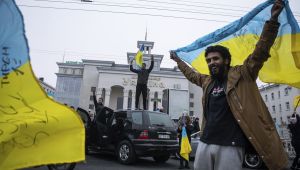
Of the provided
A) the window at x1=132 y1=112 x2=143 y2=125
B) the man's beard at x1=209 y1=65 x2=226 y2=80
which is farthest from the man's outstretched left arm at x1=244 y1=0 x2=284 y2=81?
the window at x1=132 y1=112 x2=143 y2=125

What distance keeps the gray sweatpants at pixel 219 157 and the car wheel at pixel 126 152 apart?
234 inches

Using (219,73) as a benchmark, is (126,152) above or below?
below

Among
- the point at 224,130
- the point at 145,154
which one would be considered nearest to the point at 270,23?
the point at 224,130

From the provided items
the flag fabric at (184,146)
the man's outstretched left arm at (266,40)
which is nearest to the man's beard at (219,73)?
the man's outstretched left arm at (266,40)

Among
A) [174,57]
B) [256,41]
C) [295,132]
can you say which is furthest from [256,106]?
[295,132]

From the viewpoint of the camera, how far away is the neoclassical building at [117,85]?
59719 mm

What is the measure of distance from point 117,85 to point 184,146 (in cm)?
5154

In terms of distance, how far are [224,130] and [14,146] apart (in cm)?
190

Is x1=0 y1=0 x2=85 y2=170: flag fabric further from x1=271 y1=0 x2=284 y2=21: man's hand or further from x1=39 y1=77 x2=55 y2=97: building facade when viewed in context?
x1=271 y1=0 x2=284 y2=21: man's hand

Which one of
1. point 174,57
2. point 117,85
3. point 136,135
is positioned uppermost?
point 117,85

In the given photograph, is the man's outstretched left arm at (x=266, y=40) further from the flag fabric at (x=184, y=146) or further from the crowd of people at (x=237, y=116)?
the flag fabric at (x=184, y=146)

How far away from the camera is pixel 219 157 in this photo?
9.39 ft

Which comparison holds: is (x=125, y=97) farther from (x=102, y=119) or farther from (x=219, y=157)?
(x=219, y=157)

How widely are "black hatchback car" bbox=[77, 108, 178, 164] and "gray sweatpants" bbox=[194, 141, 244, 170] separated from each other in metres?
5.92
